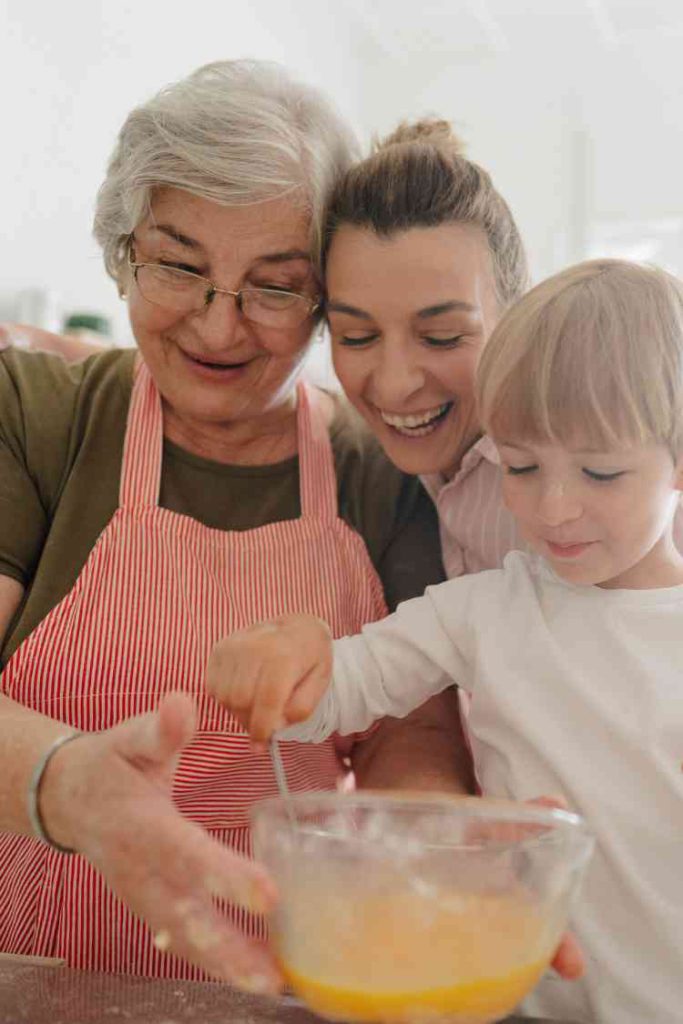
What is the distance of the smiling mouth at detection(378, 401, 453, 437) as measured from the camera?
1.32 metres

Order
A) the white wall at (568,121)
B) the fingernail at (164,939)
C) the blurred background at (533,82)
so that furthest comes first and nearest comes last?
1. the white wall at (568,121)
2. the blurred background at (533,82)
3. the fingernail at (164,939)

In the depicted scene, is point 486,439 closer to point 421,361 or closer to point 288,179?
point 421,361

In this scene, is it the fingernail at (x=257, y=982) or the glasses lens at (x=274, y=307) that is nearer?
the fingernail at (x=257, y=982)

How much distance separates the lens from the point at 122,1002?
888 millimetres

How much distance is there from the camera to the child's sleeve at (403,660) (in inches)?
42.4

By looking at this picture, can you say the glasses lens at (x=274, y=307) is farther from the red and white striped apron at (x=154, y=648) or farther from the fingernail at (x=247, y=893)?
the fingernail at (x=247, y=893)

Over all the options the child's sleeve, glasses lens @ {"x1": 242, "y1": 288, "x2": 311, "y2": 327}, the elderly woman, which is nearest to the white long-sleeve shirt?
the child's sleeve

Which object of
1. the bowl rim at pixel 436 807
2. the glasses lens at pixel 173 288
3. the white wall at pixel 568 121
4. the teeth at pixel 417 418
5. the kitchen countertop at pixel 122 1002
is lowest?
the white wall at pixel 568 121

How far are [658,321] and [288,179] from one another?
1.75 ft

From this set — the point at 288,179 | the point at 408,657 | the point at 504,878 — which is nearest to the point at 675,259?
the point at 288,179

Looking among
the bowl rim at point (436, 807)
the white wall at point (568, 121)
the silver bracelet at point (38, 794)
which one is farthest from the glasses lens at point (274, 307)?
the white wall at point (568, 121)

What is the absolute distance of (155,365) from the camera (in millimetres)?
1415

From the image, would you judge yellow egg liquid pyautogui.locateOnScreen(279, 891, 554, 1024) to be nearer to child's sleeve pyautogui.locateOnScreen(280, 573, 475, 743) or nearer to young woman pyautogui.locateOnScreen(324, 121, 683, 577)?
child's sleeve pyautogui.locateOnScreen(280, 573, 475, 743)

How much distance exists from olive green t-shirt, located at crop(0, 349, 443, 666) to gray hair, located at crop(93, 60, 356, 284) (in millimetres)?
208
